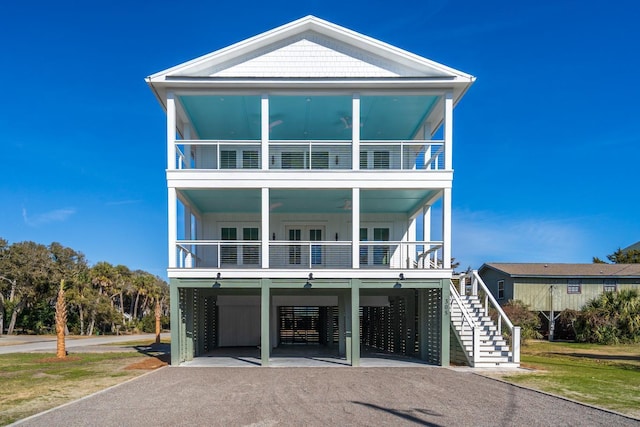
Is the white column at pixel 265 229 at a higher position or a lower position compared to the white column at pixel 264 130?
lower

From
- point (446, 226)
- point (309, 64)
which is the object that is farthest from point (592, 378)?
point (309, 64)

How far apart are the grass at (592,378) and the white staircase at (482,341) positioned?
0.90m

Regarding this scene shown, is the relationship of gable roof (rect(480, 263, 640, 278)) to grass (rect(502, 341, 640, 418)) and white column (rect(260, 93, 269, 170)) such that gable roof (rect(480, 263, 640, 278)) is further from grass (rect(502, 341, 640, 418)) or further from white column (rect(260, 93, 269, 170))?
white column (rect(260, 93, 269, 170))

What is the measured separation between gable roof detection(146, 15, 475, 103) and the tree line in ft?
88.9

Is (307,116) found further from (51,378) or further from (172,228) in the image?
(51,378)

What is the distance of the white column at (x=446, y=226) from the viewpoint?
15.8 m

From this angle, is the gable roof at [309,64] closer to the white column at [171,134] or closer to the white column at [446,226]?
the white column at [171,134]

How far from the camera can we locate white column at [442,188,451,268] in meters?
15.8

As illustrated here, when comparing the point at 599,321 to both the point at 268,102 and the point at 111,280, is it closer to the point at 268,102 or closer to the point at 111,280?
the point at 268,102

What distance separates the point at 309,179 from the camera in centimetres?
1603

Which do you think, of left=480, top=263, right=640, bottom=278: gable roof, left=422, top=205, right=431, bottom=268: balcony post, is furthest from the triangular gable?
left=480, top=263, right=640, bottom=278: gable roof

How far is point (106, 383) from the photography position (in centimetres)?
1225

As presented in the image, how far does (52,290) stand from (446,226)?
39.7 metres

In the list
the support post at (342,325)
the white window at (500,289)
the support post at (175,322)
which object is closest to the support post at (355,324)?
the support post at (342,325)
